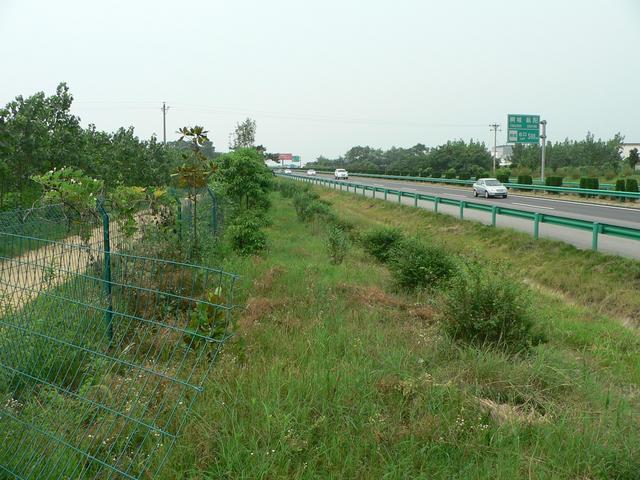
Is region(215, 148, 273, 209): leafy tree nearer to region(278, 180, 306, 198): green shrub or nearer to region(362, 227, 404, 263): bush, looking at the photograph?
region(362, 227, 404, 263): bush

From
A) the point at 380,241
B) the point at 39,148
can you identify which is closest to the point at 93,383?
the point at 380,241

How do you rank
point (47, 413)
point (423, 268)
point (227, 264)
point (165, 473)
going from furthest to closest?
point (227, 264)
point (423, 268)
point (47, 413)
point (165, 473)

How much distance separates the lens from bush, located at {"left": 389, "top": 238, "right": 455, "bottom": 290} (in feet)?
28.3

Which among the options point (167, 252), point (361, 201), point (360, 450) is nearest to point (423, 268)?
point (167, 252)

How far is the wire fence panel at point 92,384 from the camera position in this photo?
3.26 metres

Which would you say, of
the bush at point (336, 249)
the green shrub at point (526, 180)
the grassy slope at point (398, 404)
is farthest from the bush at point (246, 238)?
the green shrub at point (526, 180)

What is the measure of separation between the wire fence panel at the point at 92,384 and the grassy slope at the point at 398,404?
30 centimetres

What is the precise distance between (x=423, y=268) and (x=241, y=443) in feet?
18.6

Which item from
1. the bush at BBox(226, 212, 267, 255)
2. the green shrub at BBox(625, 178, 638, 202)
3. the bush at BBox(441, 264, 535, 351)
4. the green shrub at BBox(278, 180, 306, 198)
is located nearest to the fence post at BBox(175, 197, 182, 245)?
the bush at BBox(226, 212, 267, 255)

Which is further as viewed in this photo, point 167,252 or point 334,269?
point 334,269

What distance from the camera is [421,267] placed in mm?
8602

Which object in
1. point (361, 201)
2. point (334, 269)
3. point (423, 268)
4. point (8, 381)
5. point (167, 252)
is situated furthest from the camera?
point (361, 201)

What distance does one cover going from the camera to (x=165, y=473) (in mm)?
3156

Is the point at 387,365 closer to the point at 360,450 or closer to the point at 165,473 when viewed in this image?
the point at 360,450
